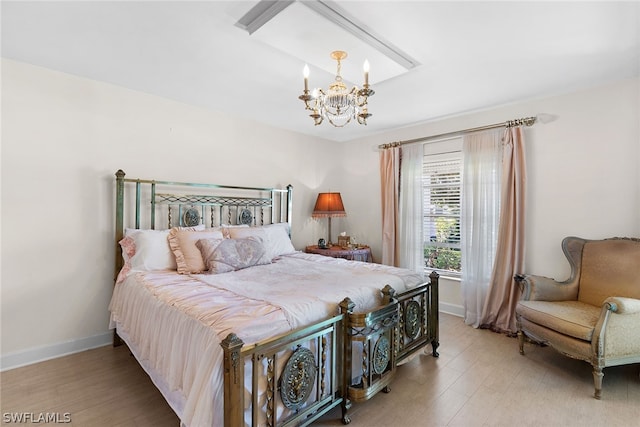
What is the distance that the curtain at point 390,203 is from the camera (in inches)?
164

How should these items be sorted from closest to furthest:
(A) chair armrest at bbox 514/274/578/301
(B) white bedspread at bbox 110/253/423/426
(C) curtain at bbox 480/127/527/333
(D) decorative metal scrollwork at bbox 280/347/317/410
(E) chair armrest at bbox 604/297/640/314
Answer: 1. (B) white bedspread at bbox 110/253/423/426
2. (D) decorative metal scrollwork at bbox 280/347/317/410
3. (E) chair armrest at bbox 604/297/640/314
4. (A) chair armrest at bbox 514/274/578/301
5. (C) curtain at bbox 480/127/527/333

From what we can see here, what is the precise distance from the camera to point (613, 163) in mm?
2715

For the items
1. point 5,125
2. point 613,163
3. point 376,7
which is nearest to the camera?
point 376,7

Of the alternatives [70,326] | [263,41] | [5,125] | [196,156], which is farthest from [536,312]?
[5,125]

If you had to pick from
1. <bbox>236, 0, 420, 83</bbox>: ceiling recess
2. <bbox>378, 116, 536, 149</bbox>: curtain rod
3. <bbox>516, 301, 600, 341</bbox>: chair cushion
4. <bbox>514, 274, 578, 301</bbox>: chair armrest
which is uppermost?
<bbox>236, 0, 420, 83</bbox>: ceiling recess

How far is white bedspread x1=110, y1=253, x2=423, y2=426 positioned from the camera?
141cm

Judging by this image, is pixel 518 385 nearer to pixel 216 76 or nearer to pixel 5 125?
pixel 216 76

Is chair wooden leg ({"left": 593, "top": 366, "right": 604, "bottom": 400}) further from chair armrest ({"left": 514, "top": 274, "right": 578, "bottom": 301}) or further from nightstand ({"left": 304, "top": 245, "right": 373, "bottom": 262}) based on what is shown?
nightstand ({"left": 304, "top": 245, "right": 373, "bottom": 262})

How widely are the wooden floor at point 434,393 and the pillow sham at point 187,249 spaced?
87 centimetres

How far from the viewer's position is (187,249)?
8.71 ft

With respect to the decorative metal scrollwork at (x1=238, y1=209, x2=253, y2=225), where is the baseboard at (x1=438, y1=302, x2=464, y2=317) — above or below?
below

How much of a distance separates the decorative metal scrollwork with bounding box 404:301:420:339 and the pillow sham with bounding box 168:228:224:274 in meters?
1.73

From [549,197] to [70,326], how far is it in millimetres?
4696

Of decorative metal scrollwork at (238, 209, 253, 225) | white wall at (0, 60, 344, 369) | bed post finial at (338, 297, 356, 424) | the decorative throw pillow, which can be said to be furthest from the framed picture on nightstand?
bed post finial at (338, 297, 356, 424)
